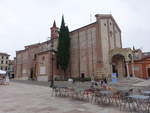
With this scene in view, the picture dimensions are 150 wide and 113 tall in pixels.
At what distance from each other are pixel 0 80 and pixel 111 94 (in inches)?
741

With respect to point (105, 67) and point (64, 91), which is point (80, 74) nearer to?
point (105, 67)

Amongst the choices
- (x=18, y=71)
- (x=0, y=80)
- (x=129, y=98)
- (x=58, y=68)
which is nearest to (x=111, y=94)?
(x=129, y=98)

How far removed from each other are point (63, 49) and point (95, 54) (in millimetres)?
6747

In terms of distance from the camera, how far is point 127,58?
2570 cm

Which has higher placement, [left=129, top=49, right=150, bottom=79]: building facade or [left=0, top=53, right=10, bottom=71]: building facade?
[left=0, top=53, right=10, bottom=71]: building facade

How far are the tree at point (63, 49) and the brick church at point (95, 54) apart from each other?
1014 millimetres

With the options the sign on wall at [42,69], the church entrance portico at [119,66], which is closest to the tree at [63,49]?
the sign on wall at [42,69]

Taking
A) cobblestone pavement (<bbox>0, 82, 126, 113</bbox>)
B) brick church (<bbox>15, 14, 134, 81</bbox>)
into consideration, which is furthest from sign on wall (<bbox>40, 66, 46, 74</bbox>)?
cobblestone pavement (<bbox>0, 82, 126, 113</bbox>)

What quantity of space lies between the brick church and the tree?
101 cm

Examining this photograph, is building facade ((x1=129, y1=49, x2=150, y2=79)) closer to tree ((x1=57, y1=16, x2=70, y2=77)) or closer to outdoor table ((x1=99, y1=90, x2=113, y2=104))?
tree ((x1=57, y1=16, x2=70, y2=77))

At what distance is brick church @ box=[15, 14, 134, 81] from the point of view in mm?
25875

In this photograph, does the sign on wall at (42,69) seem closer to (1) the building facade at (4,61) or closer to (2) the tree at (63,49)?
(2) the tree at (63,49)

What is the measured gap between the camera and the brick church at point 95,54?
84.9 feet

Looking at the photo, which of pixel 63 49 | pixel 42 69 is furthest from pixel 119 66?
pixel 42 69
